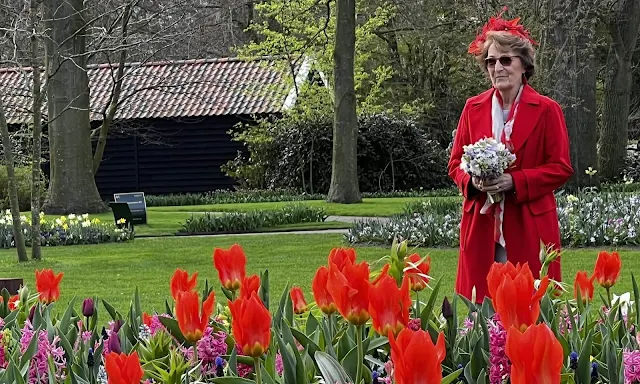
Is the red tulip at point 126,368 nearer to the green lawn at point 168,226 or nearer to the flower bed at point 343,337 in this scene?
the flower bed at point 343,337

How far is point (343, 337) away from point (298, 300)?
656 millimetres

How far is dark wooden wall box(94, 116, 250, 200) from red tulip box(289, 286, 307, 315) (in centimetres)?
3219

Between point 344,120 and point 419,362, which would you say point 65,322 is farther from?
point 344,120

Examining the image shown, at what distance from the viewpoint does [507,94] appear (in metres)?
5.39

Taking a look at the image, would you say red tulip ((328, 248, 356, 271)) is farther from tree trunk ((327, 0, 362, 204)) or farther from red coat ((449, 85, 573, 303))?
tree trunk ((327, 0, 362, 204))

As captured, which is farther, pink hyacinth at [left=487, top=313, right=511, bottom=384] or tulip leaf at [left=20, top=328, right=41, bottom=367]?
tulip leaf at [left=20, top=328, right=41, bottom=367]

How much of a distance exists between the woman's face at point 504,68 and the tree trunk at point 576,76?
49.3 feet

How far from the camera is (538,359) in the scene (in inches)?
Result: 61.4

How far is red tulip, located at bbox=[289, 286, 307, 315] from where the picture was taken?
3.48 metres

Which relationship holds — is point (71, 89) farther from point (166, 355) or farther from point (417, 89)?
point (166, 355)

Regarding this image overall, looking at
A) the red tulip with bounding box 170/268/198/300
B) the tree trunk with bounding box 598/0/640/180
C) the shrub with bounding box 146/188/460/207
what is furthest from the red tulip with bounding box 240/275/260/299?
the tree trunk with bounding box 598/0/640/180

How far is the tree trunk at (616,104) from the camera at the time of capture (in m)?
29.2

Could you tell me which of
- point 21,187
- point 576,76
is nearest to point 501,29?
point 576,76

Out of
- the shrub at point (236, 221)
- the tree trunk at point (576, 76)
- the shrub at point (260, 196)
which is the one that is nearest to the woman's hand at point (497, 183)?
the shrub at point (236, 221)
